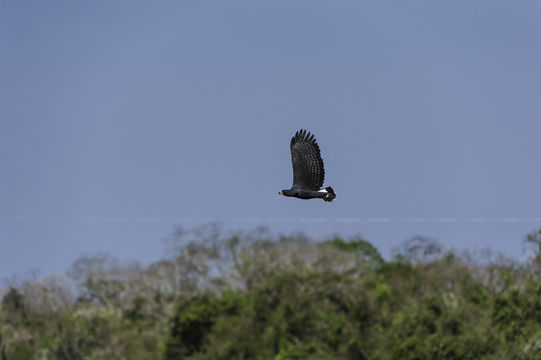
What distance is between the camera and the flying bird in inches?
857

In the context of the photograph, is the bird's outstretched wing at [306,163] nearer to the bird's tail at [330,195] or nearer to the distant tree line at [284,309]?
the bird's tail at [330,195]

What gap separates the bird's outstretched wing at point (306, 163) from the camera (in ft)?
73.0

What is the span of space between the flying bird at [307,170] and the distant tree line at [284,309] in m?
25.8

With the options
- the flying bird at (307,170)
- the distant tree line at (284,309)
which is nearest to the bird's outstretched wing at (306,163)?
the flying bird at (307,170)

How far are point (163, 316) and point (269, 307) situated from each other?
1779 centimetres

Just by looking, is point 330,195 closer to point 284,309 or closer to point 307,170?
point 307,170

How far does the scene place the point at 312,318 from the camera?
2283 inches

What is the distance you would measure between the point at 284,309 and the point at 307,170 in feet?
119

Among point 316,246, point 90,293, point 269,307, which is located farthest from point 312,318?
point 90,293

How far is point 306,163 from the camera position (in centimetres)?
2277

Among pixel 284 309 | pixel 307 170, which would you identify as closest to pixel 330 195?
pixel 307 170

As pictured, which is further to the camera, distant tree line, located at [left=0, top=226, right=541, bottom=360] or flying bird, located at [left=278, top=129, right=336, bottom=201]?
distant tree line, located at [left=0, top=226, right=541, bottom=360]

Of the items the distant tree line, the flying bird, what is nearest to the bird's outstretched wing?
the flying bird

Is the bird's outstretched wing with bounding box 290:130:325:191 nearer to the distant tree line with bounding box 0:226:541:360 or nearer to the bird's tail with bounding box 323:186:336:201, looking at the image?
the bird's tail with bounding box 323:186:336:201
